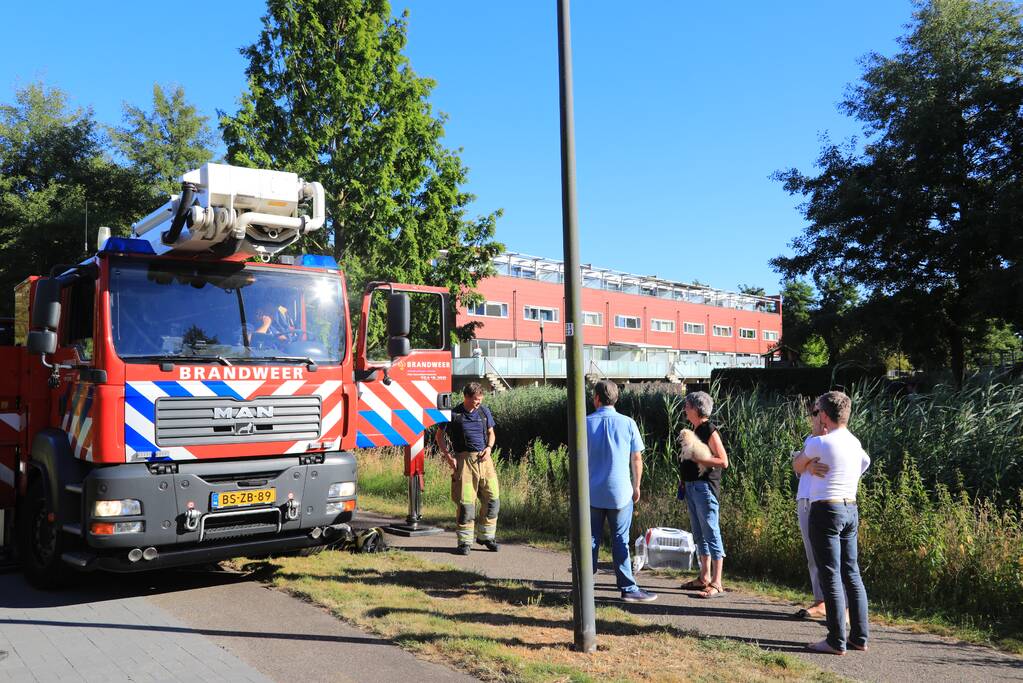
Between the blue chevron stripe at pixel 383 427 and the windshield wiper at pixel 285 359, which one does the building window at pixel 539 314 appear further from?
the windshield wiper at pixel 285 359

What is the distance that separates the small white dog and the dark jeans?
1278 mm

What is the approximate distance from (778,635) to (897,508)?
231cm

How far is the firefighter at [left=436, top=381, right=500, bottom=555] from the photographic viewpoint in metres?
9.01

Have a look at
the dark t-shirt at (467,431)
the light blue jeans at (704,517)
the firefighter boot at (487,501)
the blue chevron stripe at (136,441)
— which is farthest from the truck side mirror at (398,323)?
the light blue jeans at (704,517)

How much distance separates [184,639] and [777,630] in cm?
419

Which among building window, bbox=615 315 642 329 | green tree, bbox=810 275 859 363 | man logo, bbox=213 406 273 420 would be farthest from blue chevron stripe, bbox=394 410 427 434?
building window, bbox=615 315 642 329

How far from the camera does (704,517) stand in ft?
22.7

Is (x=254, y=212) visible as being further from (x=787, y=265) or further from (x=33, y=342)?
(x=787, y=265)

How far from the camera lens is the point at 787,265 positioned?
87.5 ft

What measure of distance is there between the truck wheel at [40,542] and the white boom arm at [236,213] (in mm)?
2445

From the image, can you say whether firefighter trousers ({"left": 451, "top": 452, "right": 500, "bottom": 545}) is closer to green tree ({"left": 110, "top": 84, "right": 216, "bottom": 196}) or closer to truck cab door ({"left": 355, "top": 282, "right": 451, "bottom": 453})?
truck cab door ({"left": 355, "top": 282, "right": 451, "bottom": 453})

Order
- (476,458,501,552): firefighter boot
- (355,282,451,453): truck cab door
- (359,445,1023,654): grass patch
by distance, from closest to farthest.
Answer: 1. (359,445,1023,654): grass patch
2. (476,458,501,552): firefighter boot
3. (355,282,451,453): truck cab door

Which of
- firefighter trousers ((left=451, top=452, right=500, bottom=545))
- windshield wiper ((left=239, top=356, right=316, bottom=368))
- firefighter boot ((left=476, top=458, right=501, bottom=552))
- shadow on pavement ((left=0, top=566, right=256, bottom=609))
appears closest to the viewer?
shadow on pavement ((left=0, top=566, right=256, bottom=609))

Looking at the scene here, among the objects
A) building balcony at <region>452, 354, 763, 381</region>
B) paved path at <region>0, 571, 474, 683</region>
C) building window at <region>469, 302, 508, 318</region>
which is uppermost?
building window at <region>469, 302, 508, 318</region>
